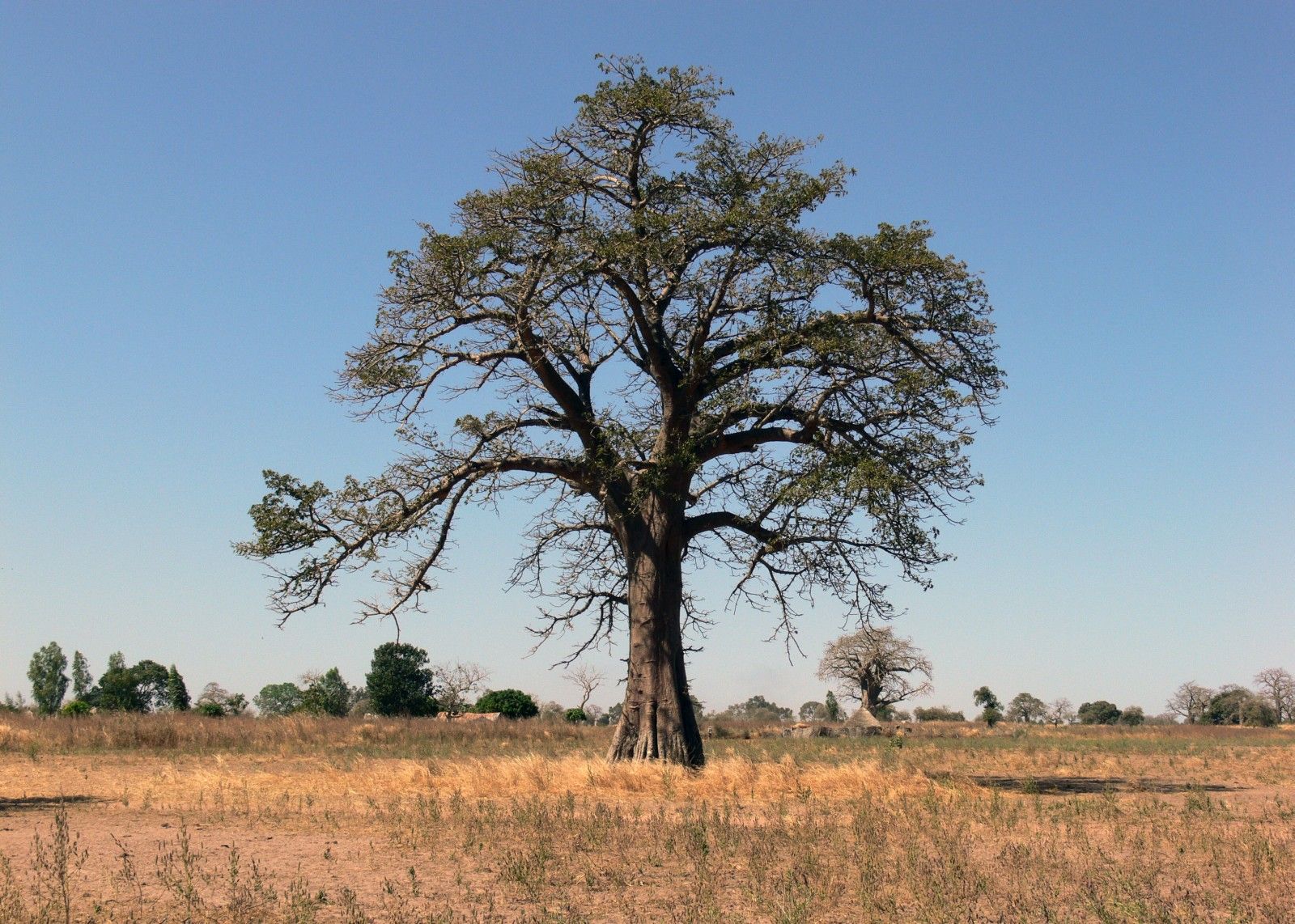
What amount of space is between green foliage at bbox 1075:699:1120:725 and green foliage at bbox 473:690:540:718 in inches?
2256

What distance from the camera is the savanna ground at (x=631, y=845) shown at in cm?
735

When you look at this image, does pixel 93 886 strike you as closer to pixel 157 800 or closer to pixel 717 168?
pixel 157 800

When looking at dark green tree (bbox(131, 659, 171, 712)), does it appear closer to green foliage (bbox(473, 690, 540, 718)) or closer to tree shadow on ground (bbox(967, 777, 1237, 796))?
green foliage (bbox(473, 690, 540, 718))

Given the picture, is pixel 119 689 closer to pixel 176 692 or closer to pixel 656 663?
pixel 176 692

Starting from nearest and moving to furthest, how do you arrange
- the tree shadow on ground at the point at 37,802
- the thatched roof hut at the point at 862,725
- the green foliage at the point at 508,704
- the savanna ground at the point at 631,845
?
1. the savanna ground at the point at 631,845
2. the tree shadow on ground at the point at 37,802
3. the thatched roof hut at the point at 862,725
4. the green foliage at the point at 508,704

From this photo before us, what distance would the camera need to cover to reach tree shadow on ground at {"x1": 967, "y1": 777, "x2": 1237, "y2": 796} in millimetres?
15945

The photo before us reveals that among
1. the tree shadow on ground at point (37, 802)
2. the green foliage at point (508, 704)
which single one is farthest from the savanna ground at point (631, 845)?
the green foliage at point (508, 704)

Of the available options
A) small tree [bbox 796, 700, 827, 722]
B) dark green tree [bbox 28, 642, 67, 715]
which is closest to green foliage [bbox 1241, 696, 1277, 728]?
small tree [bbox 796, 700, 827, 722]

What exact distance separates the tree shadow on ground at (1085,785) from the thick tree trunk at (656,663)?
4.51 m

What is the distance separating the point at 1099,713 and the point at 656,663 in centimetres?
8696

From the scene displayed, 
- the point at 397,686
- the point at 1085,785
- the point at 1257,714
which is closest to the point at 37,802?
the point at 1085,785

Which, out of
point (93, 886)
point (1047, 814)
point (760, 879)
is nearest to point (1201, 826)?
point (1047, 814)

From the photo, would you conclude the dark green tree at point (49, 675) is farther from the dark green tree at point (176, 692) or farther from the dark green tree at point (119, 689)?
the dark green tree at point (176, 692)

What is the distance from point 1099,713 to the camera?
93.1 meters
